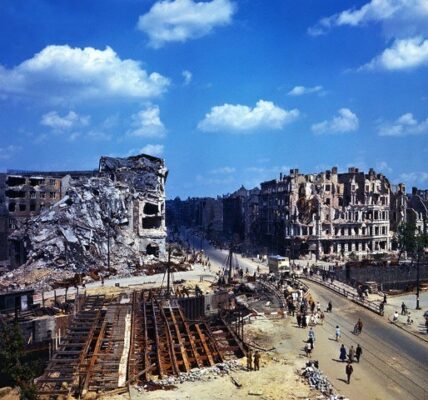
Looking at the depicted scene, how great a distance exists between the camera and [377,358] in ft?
117

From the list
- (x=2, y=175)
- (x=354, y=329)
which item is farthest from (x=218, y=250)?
(x=354, y=329)

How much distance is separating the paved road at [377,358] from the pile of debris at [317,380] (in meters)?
0.86

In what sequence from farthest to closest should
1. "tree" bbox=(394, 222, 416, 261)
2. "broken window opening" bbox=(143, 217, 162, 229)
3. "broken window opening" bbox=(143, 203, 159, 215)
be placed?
"broken window opening" bbox=(143, 217, 162, 229), "broken window opening" bbox=(143, 203, 159, 215), "tree" bbox=(394, 222, 416, 261)

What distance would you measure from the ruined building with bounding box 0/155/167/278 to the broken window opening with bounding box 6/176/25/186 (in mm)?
→ 169

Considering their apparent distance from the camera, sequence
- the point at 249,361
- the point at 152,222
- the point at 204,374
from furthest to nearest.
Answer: the point at 152,222
the point at 249,361
the point at 204,374

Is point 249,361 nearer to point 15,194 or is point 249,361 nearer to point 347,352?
point 347,352

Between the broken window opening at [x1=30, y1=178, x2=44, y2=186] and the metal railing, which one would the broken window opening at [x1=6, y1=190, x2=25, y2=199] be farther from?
the metal railing

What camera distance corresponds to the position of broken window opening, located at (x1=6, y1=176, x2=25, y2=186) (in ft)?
284

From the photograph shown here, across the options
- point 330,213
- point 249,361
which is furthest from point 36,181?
point 249,361

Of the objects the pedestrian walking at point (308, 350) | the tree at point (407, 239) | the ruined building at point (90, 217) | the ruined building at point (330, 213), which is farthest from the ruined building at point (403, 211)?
the pedestrian walking at point (308, 350)

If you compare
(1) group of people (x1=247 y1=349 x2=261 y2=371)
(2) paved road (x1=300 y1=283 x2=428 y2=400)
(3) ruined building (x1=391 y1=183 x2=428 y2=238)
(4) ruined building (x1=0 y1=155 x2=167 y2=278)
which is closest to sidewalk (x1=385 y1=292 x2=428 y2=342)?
(2) paved road (x1=300 y1=283 x2=428 y2=400)

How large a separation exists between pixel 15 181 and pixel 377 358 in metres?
73.2

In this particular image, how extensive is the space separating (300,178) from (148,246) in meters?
35.0

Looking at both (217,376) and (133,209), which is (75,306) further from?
(133,209)
